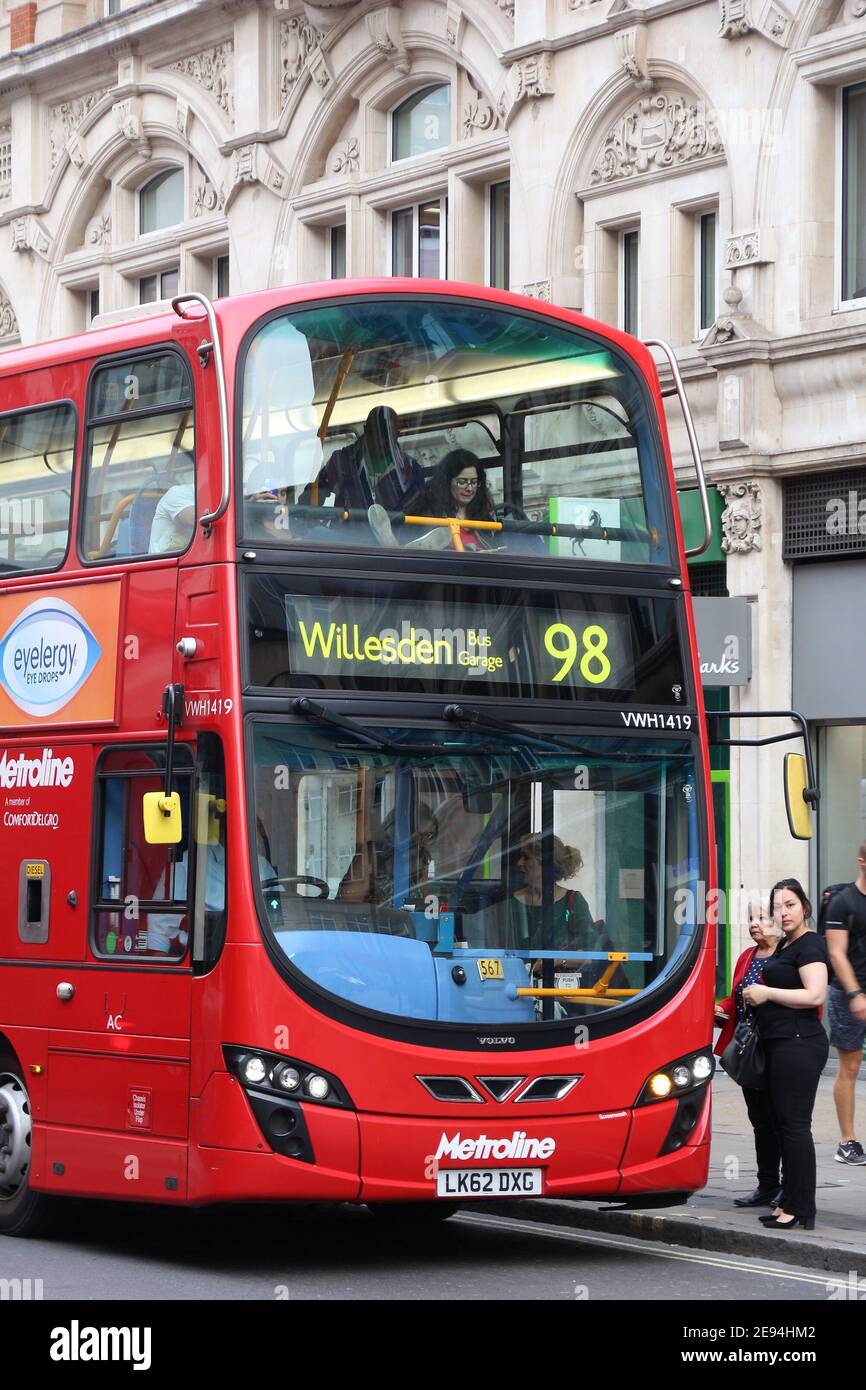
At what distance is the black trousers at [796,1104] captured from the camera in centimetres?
1124

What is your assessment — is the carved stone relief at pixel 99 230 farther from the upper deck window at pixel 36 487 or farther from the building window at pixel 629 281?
the upper deck window at pixel 36 487

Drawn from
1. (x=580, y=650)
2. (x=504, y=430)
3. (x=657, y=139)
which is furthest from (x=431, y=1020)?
(x=657, y=139)

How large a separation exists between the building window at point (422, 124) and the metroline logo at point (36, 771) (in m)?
13.4

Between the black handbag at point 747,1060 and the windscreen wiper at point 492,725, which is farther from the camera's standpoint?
the black handbag at point 747,1060

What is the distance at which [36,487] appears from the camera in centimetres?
1183

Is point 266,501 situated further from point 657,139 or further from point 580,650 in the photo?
point 657,139

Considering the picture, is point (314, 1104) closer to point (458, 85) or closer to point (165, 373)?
point (165, 373)

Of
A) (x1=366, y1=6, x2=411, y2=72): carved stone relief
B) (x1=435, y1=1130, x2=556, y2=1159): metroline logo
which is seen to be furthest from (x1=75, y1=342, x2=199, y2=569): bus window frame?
(x1=366, y1=6, x2=411, y2=72): carved stone relief

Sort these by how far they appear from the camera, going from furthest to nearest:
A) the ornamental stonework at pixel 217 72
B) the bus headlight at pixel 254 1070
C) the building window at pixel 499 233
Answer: the ornamental stonework at pixel 217 72
the building window at pixel 499 233
the bus headlight at pixel 254 1070

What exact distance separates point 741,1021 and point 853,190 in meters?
9.68

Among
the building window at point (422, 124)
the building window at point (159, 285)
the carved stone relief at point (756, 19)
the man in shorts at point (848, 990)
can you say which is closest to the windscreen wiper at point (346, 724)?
the man in shorts at point (848, 990)

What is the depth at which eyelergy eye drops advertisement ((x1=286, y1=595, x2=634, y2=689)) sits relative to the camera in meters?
10.2

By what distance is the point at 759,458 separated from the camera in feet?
64.3

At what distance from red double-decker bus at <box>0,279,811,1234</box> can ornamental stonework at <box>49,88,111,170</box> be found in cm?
1815
